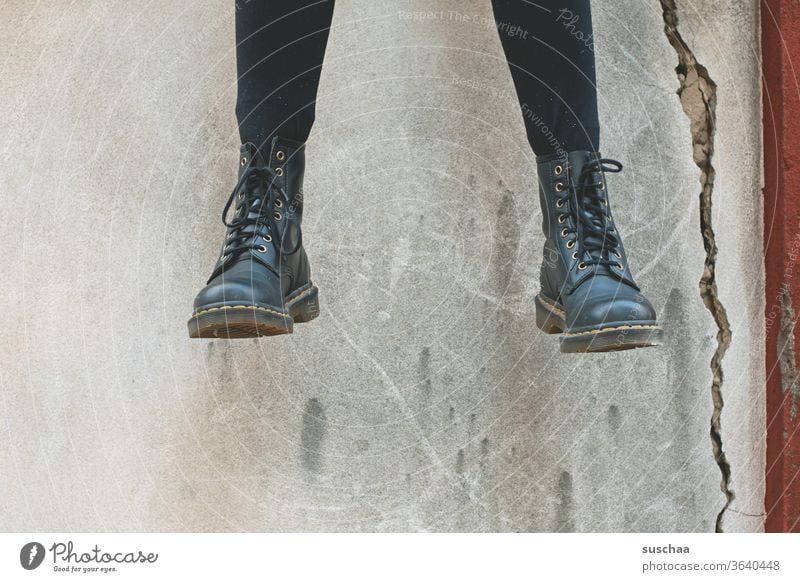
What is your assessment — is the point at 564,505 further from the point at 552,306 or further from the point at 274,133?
the point at 274,133

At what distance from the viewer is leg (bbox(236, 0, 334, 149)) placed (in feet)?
3.02

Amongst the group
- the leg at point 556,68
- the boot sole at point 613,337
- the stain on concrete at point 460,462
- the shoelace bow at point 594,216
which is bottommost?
the stain on concrete at point 460,462

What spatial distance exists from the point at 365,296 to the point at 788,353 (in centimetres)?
55

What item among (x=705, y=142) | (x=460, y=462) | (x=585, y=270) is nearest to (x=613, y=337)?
(x=585, y=270)

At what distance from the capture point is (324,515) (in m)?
1.09

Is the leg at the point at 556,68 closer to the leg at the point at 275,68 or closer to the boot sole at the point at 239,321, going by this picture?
the leg at the point at 275,68

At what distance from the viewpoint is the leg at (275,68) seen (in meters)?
0.92

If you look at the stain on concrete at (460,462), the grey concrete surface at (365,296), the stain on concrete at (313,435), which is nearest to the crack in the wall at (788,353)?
the grey concrete surface at (365,296)

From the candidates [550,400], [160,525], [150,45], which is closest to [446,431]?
[550,400]

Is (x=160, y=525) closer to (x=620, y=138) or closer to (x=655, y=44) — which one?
(x=620, y=138)

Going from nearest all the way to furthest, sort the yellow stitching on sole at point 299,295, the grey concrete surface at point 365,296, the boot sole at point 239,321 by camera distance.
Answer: the boot sole at point 239,321
the yellow stitching on sole at point 299,295
the grey concrete surface at point 365,296
